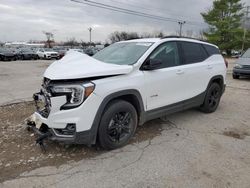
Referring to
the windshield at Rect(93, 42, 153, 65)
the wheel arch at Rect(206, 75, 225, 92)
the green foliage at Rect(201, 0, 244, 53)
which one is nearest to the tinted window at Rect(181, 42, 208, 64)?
the wheel arch at Rect(206, 75, 225, 92)

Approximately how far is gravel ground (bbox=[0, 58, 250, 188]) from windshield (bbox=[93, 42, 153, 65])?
1410 mm

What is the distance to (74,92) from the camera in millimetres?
3328

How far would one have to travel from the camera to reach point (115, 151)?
3.86 meters

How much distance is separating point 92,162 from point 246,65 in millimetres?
11038

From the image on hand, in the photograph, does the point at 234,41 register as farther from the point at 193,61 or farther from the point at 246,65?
the point at 193,61

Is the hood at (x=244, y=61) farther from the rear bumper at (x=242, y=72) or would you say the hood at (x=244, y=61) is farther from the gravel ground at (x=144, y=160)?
the gravel ground at (x=144, y=160)

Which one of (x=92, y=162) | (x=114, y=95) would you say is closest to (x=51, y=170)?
(x=92, y=162)

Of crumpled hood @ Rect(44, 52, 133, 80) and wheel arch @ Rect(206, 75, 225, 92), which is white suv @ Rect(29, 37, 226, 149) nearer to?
crumpled hood @ Rect(44, 52, 133, 80)

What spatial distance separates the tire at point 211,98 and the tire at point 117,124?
247 cm

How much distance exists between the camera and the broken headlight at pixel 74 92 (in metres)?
3.31

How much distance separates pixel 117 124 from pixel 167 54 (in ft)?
5.74

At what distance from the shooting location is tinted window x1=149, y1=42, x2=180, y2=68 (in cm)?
444

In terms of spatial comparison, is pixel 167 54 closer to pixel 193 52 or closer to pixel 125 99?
pixel 193 52

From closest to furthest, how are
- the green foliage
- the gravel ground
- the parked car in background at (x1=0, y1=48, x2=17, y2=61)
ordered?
1. the gravel ground
2. the parked car in background at (x1=0, y1=48, x2=17, y2=61)
3. the green foliage
